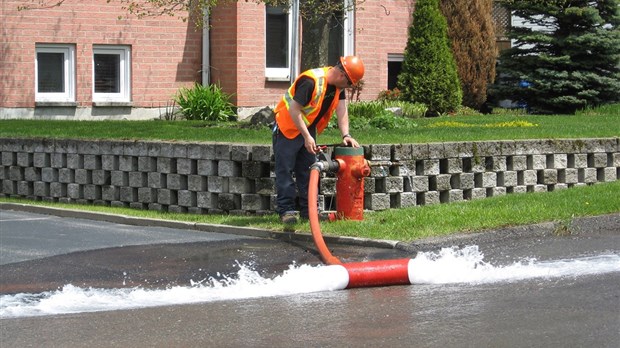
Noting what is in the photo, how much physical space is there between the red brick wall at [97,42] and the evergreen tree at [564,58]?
702cm

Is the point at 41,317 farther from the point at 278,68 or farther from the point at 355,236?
the point at 278,68

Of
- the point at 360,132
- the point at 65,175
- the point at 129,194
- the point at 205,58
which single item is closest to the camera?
the point at 129,194

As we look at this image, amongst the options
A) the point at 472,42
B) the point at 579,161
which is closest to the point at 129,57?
the point at 472,42

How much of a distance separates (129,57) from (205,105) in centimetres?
206

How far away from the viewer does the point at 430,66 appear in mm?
25016

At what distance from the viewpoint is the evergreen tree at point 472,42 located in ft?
86.8

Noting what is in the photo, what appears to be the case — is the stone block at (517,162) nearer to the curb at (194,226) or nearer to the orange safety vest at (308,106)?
the orange safety vest at (308,106)

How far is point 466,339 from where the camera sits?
718 centimetres

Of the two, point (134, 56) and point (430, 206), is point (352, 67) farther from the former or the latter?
point (134, 56)

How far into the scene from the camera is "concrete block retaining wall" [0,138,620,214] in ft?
43.8

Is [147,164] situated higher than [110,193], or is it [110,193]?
[147,164]

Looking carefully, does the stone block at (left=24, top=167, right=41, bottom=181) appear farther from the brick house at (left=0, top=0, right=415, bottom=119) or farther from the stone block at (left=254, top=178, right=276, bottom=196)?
the brick house at (left=0, top=0, right=415, bottom=119)

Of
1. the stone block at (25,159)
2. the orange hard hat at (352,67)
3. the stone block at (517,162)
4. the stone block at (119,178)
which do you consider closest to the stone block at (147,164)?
the stone block at (119,178)

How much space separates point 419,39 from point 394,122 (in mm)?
6528
